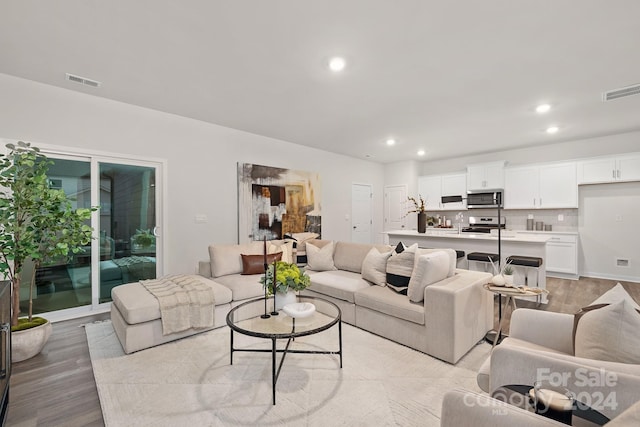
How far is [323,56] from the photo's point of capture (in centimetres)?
266

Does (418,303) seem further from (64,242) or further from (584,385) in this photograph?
(64,242)

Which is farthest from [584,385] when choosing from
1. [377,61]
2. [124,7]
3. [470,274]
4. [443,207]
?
[443,207]

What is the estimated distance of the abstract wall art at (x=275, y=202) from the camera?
4918mm

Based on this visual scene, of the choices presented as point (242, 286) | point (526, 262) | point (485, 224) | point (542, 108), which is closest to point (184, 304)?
point (242, 286)

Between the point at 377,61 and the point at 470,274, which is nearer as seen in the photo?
the point at 377,61

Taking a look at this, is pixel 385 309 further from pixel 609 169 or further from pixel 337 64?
pixel 609 169

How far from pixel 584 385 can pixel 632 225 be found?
6276 mm

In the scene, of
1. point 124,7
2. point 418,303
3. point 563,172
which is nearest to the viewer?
point 124,7

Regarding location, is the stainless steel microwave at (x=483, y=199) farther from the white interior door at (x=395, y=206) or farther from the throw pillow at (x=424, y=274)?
the throw pillow at (x=424, y=274)

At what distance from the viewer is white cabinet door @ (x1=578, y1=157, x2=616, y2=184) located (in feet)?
16.9

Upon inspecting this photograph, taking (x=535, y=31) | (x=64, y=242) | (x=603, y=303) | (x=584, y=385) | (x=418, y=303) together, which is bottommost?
(x=418, y=303)

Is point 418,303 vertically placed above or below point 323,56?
below

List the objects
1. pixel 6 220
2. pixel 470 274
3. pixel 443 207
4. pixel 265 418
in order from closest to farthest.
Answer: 1. pixel 265 418
2. pixel 6 220
3. pixel 470 274
4. pixel 443 207

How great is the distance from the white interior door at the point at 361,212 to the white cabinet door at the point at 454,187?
72.1 inches
